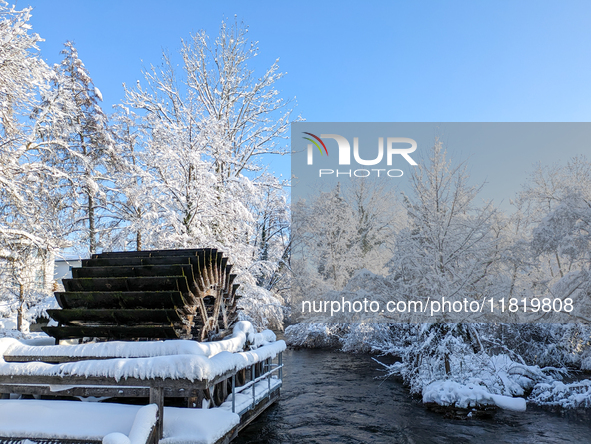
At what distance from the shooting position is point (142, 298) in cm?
732

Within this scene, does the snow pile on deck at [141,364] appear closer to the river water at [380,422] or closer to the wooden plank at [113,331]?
the wooden plank at [113,331]

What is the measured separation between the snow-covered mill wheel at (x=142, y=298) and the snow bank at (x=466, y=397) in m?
4.71

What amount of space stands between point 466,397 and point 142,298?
6.65m

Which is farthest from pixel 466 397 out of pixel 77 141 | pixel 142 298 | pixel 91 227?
pixel 77 141

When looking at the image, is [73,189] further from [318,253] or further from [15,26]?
[318,253]

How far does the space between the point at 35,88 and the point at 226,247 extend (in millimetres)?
6325

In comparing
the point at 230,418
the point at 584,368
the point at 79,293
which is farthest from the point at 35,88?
the point at 584,368

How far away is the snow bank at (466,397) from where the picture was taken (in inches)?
343

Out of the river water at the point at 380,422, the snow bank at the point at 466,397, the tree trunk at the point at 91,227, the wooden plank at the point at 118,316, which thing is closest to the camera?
the wooden plank at the point at 118,316

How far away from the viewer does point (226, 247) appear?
1277 centimetres

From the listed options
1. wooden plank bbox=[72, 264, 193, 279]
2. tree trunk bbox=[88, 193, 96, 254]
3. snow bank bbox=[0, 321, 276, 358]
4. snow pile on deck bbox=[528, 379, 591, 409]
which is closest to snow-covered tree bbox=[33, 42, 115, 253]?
tree trunk bbox=[88, 193, 96, 254]

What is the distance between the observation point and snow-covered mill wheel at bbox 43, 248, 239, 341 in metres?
7.09

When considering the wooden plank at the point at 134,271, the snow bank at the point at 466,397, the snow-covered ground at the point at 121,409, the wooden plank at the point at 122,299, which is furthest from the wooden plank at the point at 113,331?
the snow bank at the point at 466,397

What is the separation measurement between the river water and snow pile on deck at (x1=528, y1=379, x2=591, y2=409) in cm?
42
